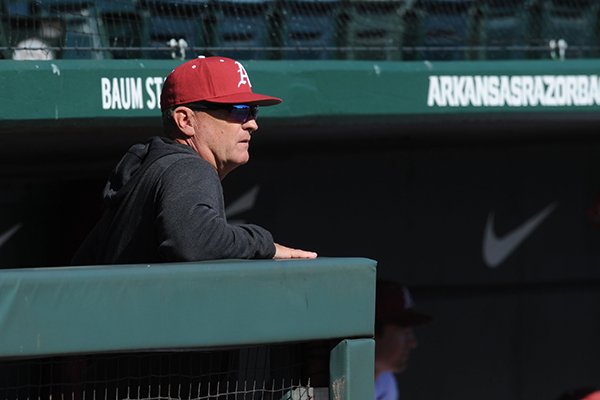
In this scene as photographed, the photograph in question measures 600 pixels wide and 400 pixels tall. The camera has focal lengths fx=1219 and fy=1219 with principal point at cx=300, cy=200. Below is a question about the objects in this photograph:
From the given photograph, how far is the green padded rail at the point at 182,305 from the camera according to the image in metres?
2.37

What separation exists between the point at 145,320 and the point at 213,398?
279mm

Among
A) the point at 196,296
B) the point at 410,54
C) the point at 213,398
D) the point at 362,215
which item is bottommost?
the point at 213,398

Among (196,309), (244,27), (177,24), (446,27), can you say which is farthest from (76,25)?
(196,309)

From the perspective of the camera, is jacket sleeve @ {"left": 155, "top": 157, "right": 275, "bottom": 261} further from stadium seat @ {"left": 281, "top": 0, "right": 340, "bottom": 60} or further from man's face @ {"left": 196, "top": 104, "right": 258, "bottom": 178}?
stadium seat @ {"left": 281, "top": 0, "right": 340, "bottom": 60}

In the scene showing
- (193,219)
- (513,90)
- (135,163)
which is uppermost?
(513,90)

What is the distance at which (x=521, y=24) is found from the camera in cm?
656

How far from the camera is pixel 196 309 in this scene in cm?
252

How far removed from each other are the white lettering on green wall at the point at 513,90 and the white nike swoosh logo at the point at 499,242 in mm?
1692

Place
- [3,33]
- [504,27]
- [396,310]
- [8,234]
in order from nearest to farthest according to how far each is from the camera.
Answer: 1. [3,33]
2. [396,310]
3. [8,234]
4. [504,27]

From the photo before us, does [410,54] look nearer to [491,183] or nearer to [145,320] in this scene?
[491,183]

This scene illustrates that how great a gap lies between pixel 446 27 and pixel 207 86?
3.64 m

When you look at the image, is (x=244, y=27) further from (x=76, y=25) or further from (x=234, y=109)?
(x=234, y=109)

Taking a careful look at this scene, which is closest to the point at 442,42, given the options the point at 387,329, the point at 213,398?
the point at 387,329

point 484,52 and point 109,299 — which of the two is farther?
point 484,52
